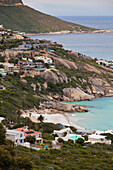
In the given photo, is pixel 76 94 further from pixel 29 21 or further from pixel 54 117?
pixel 29 21

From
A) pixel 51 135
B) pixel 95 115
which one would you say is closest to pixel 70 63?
pixel 95 115

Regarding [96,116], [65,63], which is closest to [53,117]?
[96,116]

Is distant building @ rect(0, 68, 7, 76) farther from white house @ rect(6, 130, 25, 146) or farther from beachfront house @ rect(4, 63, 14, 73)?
white house @ rect(6, 130, 25, 146)

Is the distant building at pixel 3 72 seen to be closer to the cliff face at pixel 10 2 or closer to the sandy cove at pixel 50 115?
the sandy cove at pixel 50 115

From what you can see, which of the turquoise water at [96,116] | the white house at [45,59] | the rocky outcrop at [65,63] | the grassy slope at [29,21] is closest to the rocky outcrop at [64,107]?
the turquoise water at [96,116]

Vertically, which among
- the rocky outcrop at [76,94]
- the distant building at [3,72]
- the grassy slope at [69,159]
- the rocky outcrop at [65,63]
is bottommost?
the rocky outcrop at [76,94]

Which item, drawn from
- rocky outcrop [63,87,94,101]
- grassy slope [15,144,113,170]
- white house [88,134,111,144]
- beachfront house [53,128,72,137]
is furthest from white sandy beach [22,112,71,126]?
grassy slope [15,144,113,170]

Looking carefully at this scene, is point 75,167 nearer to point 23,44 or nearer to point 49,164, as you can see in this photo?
point 49,164
